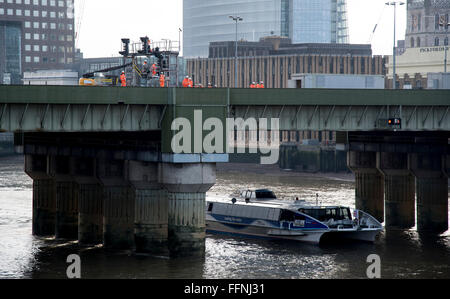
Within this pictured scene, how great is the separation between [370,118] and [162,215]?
15658 mm

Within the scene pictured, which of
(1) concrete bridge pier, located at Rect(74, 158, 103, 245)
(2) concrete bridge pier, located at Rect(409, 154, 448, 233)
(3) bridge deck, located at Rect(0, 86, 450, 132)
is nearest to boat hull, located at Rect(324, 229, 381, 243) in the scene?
(3) bridge deck, located at Rect(0, 86, 450, 132)

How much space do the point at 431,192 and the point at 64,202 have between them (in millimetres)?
31439

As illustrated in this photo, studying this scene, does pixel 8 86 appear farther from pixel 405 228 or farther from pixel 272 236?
pixel 405 228

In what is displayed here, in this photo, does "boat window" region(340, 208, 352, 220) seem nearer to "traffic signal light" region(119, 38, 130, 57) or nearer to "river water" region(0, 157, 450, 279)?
"river water" region(0, 157, 450, 279)

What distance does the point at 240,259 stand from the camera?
2446 inches

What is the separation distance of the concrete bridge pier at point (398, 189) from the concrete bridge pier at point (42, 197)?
28.9m

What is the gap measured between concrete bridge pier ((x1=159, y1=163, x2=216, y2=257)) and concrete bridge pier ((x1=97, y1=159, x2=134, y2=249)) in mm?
8890

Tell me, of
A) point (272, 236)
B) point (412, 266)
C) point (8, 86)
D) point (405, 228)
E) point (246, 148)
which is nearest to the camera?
point (8, 86)

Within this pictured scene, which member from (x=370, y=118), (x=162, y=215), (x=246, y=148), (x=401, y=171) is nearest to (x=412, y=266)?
(x=370, y=118)

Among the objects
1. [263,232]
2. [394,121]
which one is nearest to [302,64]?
[263,232]

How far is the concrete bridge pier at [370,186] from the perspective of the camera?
272ft

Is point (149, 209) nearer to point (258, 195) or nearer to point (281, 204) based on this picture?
point (281, 204)

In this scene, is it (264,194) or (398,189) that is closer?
(264,194)

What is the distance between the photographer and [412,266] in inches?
2388
